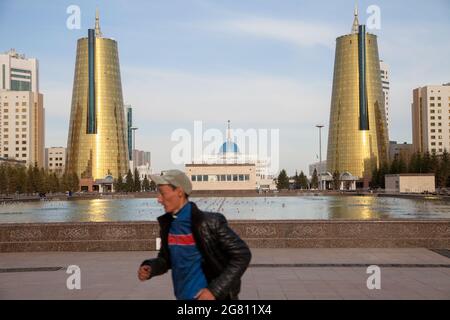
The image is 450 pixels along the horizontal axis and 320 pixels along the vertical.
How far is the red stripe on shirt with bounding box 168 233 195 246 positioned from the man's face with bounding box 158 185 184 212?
236 mm

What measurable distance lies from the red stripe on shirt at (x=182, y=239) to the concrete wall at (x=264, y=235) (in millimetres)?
12632

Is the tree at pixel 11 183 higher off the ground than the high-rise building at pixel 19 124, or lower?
lower

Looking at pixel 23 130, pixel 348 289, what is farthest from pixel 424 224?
pixel 23 130

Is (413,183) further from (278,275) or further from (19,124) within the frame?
(19,124)

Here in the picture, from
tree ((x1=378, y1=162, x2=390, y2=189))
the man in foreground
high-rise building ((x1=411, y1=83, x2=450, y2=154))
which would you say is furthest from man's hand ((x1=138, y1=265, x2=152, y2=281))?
high-rise building ((x1=411, y1=83, x2=450, y2=154))

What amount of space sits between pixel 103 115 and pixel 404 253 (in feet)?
482

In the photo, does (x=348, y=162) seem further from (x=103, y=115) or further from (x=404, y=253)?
(x=404, y=253)

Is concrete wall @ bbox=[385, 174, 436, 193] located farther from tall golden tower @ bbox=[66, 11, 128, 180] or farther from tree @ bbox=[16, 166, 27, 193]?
tall golden tower @ bbox=[66, 11, 128, 180]

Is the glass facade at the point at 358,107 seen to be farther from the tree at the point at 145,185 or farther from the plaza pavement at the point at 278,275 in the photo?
the plaza pavement at the point at 278,275

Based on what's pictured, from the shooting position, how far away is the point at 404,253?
16.2m

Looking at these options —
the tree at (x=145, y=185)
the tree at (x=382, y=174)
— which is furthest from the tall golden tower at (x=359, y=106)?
the tree at (x=145, y=185)

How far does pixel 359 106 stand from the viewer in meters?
152

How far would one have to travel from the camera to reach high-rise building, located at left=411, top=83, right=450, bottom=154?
17162 centimetres

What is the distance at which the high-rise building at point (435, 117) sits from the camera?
563ft
